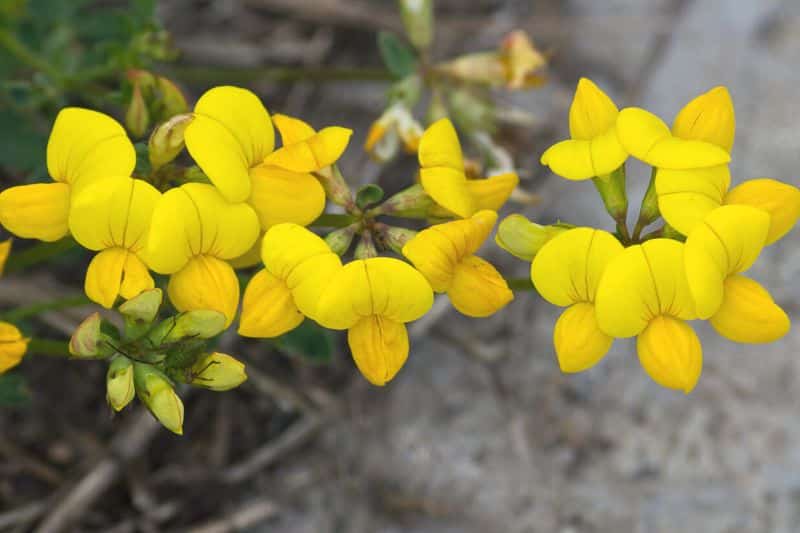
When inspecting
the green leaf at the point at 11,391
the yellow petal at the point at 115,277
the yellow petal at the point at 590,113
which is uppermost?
the yellow petal at the point at 590,113

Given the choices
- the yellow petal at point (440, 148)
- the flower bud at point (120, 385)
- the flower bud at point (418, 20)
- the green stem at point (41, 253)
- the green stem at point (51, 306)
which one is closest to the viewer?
the flower bud at point (120, 385)

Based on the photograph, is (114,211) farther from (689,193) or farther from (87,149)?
(689,193)

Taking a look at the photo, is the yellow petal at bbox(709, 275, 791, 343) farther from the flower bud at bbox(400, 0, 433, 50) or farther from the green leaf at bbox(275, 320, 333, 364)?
the flower bud at bbox(400, 0, 433, 50)

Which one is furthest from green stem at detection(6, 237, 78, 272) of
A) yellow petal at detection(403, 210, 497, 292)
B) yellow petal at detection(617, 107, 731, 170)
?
yellow petal at detection(617, 107, 731, 170)

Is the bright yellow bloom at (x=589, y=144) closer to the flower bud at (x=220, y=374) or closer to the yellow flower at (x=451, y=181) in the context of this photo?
the yellow flower at (x=451, y=181)

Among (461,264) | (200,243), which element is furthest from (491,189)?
(200,243)

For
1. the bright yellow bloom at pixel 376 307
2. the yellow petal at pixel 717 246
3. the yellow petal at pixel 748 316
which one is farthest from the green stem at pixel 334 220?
the yellow petal at pixel 748 316
